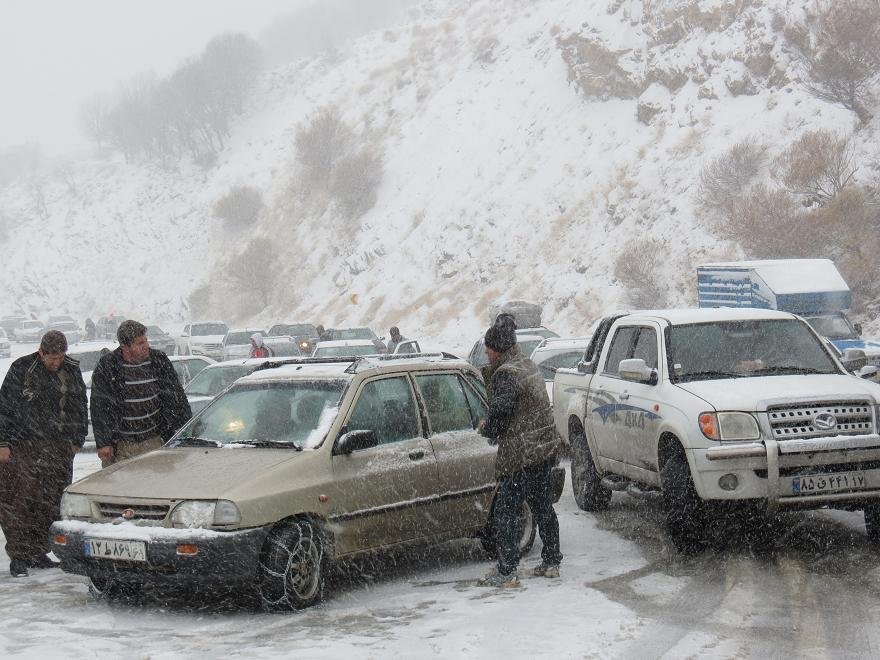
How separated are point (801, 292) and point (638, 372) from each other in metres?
15.9

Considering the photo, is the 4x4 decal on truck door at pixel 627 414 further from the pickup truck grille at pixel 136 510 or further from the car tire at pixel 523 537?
the pickup truck grille at pixel 136 510

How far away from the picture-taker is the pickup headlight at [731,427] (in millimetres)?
8094

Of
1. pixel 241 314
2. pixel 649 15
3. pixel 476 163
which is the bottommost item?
pixel 241 314

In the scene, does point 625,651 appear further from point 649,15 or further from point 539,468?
point 649,15

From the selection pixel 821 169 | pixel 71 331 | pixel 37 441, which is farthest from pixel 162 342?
pixel 37 441

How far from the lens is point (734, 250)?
4097cm

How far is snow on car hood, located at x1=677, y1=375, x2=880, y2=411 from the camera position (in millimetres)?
8164

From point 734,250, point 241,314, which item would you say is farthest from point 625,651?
point 241,314

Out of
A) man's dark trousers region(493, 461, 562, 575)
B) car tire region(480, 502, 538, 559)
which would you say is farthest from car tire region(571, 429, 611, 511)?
man's dark trousers region(493, 461, 562, 575)

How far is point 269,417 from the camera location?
26.1ft

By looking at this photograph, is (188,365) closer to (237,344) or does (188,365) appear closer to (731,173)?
(237,344)

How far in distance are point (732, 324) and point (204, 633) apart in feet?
16.7

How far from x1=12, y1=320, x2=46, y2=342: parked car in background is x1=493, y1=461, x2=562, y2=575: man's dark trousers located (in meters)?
62.5

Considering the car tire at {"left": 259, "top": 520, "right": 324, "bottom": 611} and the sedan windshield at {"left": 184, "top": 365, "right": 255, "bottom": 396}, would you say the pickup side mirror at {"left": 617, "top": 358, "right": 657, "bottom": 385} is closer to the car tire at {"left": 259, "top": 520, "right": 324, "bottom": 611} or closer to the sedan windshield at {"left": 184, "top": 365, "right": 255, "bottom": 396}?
the car tire at {"left": 259, "top": 520, "right": 324, "bottom": 611}
